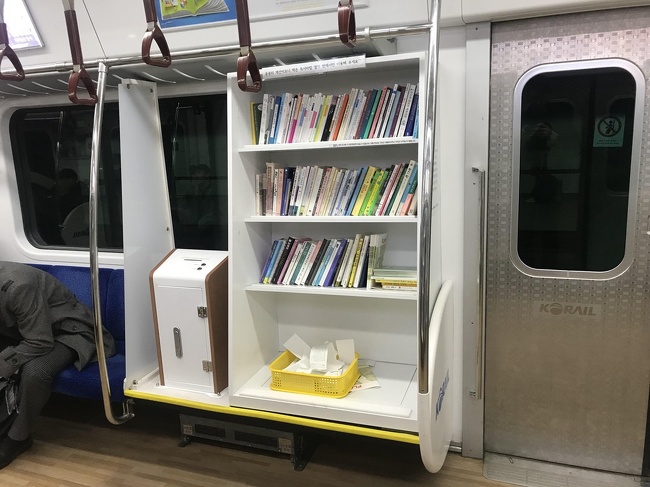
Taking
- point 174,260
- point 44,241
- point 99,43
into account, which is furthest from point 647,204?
point 44,241

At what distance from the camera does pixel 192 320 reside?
252 centimetres

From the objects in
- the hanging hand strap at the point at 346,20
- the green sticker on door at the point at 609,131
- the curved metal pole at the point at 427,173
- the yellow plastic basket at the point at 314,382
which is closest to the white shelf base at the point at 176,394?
the yellow plastic basket at the point at 314,382

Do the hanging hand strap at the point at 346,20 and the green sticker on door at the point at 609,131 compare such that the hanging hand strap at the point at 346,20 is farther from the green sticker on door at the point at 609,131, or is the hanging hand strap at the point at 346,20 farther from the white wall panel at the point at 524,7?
the green sticker on door at the point at 609,131

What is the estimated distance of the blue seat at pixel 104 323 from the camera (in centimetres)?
276

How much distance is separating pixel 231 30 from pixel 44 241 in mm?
2511

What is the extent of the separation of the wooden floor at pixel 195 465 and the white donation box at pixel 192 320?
0.22 metres

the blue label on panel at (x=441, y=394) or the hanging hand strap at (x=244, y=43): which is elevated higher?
the hanging hand strap at (x=244, y=43)

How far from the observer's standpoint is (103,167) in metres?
3.54

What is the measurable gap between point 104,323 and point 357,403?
1.92 m

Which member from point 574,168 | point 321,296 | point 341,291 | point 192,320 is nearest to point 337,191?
point 341,291

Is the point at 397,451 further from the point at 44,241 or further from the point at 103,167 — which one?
the point at 44,241

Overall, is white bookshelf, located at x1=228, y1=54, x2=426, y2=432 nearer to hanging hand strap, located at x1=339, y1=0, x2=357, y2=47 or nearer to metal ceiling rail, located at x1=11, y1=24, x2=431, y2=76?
metal ceiling rail, located at x1=11, y1=24, x2=431, y2=76

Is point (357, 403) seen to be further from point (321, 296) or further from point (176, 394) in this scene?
point (176, 394)

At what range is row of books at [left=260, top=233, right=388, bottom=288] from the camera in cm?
240
